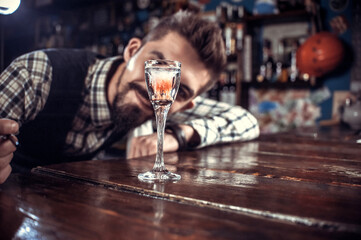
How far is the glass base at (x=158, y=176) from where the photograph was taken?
2.12 ft

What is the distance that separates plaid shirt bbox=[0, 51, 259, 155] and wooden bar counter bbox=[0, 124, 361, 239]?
534mm

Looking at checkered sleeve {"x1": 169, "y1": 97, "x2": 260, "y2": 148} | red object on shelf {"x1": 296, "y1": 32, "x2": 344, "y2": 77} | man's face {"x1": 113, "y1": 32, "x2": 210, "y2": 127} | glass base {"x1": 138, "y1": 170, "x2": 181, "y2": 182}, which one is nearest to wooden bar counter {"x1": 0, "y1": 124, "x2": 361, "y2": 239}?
glass base {"x1": 138, "y1": 170, "x2": 181, "y2": 182}

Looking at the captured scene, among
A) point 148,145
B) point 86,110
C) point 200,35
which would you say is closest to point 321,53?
point 200,35

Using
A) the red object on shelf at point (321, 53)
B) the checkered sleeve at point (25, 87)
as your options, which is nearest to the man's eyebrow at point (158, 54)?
the checkered sleeve at point (25, 87)

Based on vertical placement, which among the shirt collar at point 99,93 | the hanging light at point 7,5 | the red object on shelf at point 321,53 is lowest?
the shirt collar at point 99,93

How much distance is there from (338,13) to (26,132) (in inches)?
124

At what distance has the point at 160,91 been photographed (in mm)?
696

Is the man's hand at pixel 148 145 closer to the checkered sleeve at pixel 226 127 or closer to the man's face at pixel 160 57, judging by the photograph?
the checkered sleeve at pixel 226 127

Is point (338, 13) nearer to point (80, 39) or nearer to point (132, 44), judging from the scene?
point (132, 44)

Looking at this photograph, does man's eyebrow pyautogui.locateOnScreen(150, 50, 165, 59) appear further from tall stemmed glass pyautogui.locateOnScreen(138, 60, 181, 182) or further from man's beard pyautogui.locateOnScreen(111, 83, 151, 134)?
tall stemmed glass pyautogui.locateOnScreen(138, 60, 181, 182)

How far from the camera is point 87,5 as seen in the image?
210 inches

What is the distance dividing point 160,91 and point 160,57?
2.60 feet

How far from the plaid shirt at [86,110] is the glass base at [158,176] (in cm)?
55

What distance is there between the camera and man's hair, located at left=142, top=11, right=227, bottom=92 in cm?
151
